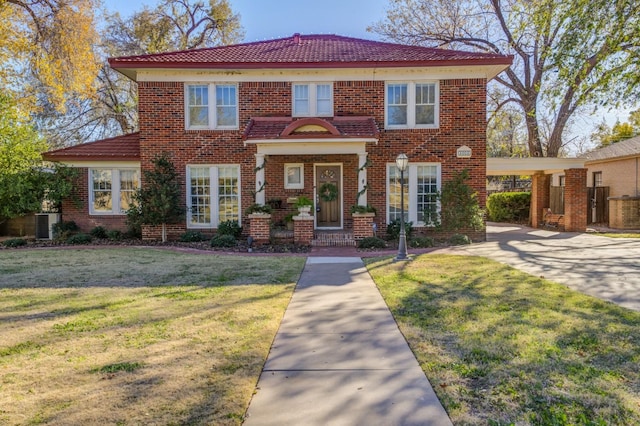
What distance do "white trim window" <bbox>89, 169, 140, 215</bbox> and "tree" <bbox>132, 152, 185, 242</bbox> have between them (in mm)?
1208

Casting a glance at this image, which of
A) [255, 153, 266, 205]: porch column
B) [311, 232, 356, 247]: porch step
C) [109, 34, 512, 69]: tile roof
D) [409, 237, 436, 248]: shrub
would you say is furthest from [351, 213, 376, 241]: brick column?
[109, 34, 512, 69]: tile roof

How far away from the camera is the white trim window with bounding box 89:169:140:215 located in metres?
15.0

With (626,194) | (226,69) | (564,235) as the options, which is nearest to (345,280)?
(226,69)

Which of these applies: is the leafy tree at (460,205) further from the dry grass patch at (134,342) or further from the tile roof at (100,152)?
the tile roof at (100,152)

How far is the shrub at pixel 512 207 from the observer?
22812 millimetres

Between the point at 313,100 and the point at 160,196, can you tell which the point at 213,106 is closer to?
the point at 313,100

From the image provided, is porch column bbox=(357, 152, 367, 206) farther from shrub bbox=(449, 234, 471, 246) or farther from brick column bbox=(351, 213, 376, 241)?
shrub bbox=(449, 234, 471, 246)

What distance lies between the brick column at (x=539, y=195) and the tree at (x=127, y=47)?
2156 centimetres

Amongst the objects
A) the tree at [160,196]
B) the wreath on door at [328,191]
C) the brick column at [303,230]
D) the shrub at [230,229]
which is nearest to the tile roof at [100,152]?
the tree at [160,196]

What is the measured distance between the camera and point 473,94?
14148 mm

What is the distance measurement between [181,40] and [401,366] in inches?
1153

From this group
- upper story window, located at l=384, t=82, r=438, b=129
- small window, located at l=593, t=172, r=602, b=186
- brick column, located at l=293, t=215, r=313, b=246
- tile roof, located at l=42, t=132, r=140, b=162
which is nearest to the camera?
brick column, located at l=293, t=215, r=313, b=246

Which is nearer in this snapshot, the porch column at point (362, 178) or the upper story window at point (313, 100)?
the porch column at point (362, 178)

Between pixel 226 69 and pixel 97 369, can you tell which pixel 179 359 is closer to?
pixel 97 369
